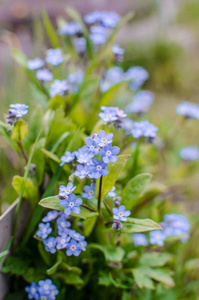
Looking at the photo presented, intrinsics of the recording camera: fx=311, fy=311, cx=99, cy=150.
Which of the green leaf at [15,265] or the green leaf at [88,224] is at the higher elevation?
the green leaf at [88,224]

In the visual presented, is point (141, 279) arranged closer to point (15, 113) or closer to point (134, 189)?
point (134, 189)

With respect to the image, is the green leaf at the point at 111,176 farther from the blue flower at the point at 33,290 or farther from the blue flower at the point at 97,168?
the blue flower at the point at 33,290

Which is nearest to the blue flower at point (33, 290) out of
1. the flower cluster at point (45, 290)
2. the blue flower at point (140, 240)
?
the flower cluster at point (45, 290)

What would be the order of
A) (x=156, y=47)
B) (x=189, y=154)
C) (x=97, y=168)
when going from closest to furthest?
(x=97, y=168) < (x=189, y=154) < (x=156, y=47)

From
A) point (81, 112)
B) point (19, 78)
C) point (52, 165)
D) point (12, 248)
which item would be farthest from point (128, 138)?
point (19, 78)

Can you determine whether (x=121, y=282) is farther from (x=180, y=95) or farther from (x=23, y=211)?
(x=180, y=95)

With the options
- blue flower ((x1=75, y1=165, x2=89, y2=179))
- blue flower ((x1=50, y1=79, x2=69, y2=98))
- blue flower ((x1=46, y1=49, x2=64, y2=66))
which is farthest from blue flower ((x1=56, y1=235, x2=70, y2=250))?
blue flower ((x1=46, y1=49, x2=64, y2=66))

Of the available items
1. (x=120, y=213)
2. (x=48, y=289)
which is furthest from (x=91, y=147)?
(x=48, y=289)
